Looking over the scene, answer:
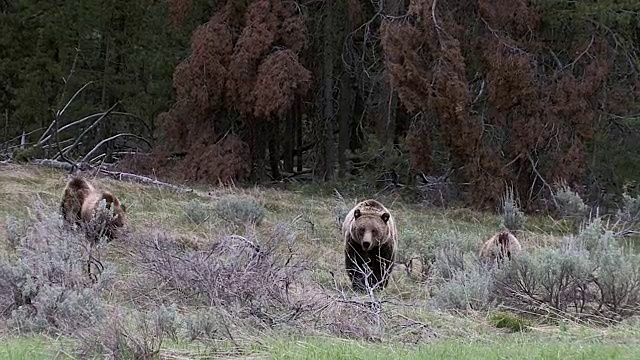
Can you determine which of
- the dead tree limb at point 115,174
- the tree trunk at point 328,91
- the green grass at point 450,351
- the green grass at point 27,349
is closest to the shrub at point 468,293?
the green grass at point 450,351

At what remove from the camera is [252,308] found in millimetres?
8094

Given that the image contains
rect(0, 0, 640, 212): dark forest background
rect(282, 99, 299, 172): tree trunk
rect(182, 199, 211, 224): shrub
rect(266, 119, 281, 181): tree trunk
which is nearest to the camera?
rect(182, 199, 211, 224): shrub

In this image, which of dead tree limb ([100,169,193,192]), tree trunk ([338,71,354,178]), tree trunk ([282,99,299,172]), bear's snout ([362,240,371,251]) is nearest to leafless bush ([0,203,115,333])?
bear's snout ([362,240,371,251])

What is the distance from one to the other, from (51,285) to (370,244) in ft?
11.1

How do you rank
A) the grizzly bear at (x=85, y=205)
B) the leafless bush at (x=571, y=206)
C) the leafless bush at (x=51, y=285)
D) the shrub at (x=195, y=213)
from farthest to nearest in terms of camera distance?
1. the leafless bush at (x=571, y=206)
2. the shrub at (x=195, y=213)
3. the grizzly bear at (x=85, y=205)
4. the leafless bush at (x=51, y=285)

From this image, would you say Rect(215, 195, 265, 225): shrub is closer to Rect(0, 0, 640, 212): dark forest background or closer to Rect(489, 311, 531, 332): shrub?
Rect(0, 0, 640, 212): dark forest background

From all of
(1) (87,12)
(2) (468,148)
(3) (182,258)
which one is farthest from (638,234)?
(1) (87,12)

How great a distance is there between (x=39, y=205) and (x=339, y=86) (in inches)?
571

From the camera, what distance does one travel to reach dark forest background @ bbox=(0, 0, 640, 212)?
20.3 m

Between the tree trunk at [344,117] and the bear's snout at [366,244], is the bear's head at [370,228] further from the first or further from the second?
the tree trunk at [344,117]

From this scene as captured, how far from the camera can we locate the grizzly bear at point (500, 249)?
10.7m

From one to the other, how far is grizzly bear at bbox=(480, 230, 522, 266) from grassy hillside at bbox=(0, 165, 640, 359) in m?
0.25

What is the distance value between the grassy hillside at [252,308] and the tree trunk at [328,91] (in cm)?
1202

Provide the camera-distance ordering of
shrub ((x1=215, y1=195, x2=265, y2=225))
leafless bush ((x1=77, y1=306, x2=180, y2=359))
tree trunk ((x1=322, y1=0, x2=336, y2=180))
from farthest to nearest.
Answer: tree trunk ((x1=322, y1=0, x2=336, y2=180)), shrub ((x1=215, y1=195, x2=265, y2=225)), leafless bush ((x1=77, y1=306, x2=180, y2=359))
